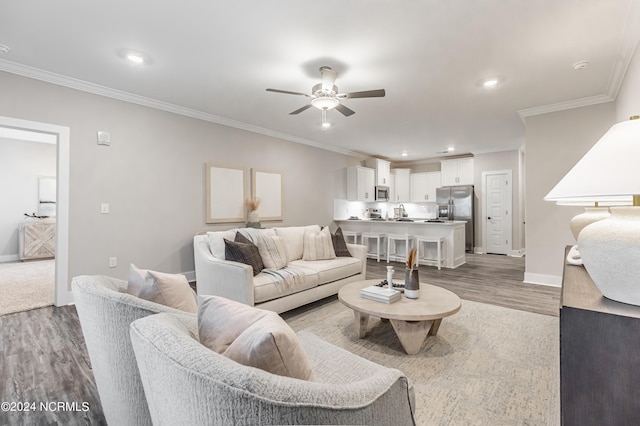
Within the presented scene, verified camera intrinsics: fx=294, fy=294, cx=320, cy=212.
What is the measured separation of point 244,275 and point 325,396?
2.29 m

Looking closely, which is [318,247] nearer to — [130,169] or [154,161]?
[154,161]

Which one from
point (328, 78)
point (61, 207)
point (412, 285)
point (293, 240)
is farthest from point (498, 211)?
point (61, 207)

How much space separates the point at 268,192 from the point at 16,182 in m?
5.76

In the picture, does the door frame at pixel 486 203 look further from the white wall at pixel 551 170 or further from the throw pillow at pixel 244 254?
the throw pillow at pixel 244 254

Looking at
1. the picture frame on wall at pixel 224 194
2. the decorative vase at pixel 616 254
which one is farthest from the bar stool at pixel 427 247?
the decorative vase at pixel 616 254

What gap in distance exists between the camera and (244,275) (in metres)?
2.75

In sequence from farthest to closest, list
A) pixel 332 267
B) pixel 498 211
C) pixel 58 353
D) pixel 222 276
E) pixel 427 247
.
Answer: pixel 498 211, pixel 427 247, pixel 332 267, pixel 222 276, pixel 58 353

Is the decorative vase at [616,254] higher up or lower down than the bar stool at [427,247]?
higher up

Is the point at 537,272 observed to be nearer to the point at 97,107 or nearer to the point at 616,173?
the point at 616,173

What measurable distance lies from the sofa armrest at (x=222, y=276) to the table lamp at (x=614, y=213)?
2.41 m

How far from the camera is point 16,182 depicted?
6418 millimetres

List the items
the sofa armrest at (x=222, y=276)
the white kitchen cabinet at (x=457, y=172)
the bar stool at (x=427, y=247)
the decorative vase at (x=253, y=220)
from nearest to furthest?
1. the sofa armrest at (x=222, y=276)
2. the decorative vase at (x=253, y=220)
3. the bar stool at (x=427, y=247)
4. the white kitchen cabinet at (x=457, y=172)

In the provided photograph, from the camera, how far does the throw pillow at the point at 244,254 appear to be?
3.05 meters

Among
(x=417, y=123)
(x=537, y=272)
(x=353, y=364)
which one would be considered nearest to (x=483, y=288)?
(x=537, y=272)
